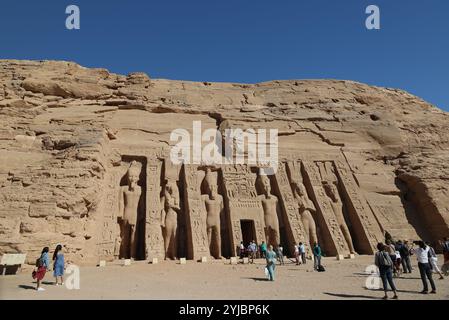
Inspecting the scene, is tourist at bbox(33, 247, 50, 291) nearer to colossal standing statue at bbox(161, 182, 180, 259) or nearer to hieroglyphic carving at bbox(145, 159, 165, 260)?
hieroglyphic carving at bbox(145, 159, 165, 260)

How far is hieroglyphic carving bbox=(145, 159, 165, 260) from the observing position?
14.7m

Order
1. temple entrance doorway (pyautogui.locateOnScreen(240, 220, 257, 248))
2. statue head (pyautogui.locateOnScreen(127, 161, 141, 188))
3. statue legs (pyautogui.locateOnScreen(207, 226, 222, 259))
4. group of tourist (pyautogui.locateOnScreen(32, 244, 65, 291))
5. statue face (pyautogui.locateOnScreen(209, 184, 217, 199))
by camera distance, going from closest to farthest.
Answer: group of tourist (pyautogui.locateOnScreen(32, 244, 65, 291))
statue legs (pyautogui.locateOnScreen(207, 226, 222, 259))
statue head (pyautogui.locateOnScreen(127, 161, 141, 188))
statue face (pyautogui.locateOnScreen(209, 184, 217, 199))
temple entrance doorway (pyautogui.locateOnScreen(240, 220, 257, 248))

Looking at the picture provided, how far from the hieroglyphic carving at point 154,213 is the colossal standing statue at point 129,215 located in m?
0.58

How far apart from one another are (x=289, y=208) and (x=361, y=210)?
353 centimetres

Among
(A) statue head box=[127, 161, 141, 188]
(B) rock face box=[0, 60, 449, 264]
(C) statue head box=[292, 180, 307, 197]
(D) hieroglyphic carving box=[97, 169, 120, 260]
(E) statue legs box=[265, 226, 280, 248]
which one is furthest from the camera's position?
(C) statue head box=[292, 180, 307, 197]

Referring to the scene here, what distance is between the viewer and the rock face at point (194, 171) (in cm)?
1329

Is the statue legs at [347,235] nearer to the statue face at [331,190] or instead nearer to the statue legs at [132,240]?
the statue face at [331,190]

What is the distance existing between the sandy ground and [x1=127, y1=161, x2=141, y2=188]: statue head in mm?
4803

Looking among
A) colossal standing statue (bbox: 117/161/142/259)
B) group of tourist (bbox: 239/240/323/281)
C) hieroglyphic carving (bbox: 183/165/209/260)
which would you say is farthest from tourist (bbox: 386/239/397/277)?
colossal standing statue (bbox: 117/161/142/259)

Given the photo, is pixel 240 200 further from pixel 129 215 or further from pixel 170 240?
pixel 129 215

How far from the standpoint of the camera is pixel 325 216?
1717 cm

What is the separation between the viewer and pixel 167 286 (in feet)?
28.5

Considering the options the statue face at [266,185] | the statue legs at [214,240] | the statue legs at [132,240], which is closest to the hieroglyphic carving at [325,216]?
the statue face at [266,185]

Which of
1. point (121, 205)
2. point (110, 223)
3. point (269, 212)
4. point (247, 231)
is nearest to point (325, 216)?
point (269, 212)
